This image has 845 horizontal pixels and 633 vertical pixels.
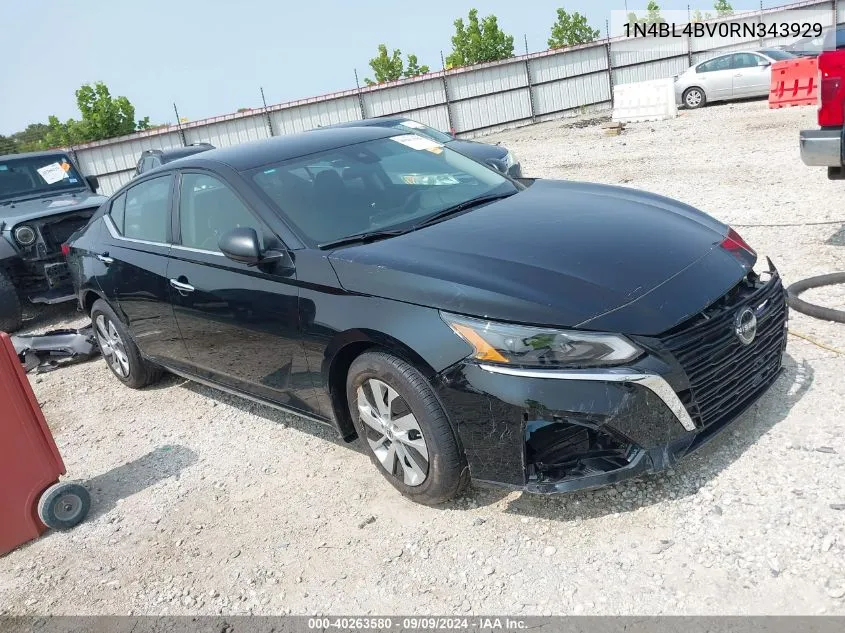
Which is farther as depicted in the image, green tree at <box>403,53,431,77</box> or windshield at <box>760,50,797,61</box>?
green tree at <box>403,53,431,77</box>

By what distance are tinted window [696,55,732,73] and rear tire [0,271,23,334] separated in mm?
17247

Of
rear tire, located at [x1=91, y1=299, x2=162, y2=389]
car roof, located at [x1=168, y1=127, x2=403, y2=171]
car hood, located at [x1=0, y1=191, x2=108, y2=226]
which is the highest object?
car roof, located at [x1=168, y1=127, x2=403, y2=171]

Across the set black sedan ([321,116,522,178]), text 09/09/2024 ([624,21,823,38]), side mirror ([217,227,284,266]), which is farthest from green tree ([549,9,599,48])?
side mirror ([217,227,284,266])

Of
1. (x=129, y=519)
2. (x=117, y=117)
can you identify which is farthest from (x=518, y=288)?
(x=117, y=117)

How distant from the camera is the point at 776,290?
11.2ft

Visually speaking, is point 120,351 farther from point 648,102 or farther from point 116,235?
point 648,102

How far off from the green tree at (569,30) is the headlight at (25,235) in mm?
41049

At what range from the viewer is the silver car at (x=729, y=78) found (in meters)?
18.2

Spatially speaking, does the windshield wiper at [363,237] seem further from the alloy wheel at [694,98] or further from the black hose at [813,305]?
the alloy wheel at [694,98]

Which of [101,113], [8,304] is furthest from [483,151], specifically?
[101,113]

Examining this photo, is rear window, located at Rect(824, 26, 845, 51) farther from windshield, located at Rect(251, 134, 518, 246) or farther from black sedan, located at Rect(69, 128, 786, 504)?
windshield, located at Rect(251, 134, 518, 246)

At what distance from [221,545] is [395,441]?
0.98 m

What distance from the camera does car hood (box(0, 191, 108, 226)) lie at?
8148mm

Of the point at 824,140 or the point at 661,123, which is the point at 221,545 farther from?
the point at 661,123
